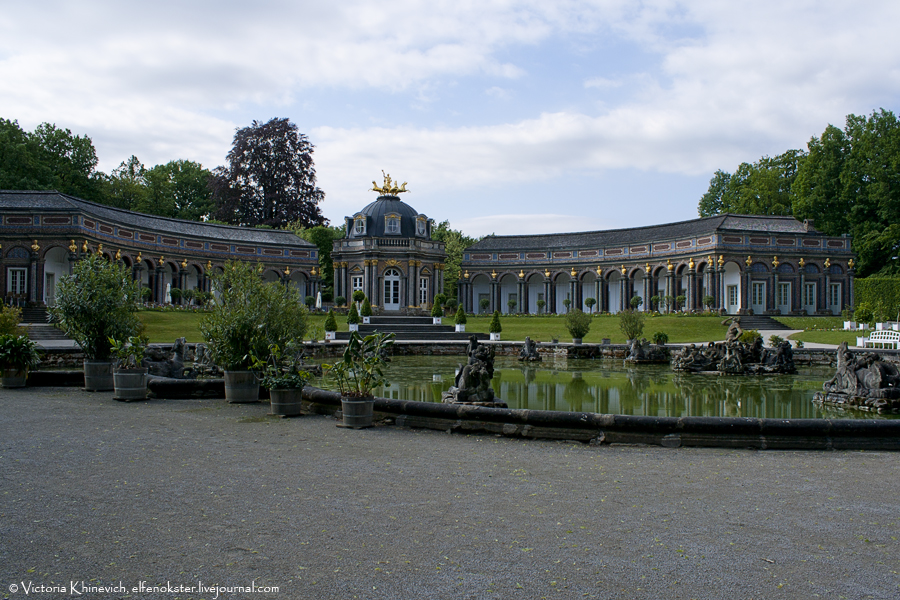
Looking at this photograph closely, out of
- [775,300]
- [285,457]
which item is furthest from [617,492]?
[775,300]

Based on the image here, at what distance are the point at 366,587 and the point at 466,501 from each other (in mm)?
1618

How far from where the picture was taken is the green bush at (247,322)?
10.9m

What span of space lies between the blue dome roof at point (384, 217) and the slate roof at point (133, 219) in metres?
5.42

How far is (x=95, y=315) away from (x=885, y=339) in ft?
82.4

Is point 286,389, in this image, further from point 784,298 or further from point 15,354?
point 784,298

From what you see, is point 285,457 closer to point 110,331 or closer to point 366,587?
point 366,587

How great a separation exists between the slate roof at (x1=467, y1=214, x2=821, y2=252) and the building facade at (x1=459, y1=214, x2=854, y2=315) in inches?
3.1

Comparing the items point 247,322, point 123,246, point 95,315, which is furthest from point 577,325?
point 123,246

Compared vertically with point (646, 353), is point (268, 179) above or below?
above

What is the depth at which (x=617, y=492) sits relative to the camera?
17.4 feet

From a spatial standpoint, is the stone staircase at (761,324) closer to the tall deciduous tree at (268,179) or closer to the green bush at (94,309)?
the green bush at (94,309)

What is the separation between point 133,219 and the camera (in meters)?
42.6

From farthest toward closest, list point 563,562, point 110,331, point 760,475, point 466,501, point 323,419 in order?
1. point 110,331
2. point 323,419
3. point 760,475
4. point 466,501
5. point 563,562

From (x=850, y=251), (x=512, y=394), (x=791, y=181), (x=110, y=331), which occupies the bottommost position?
(x=512, y=394)
